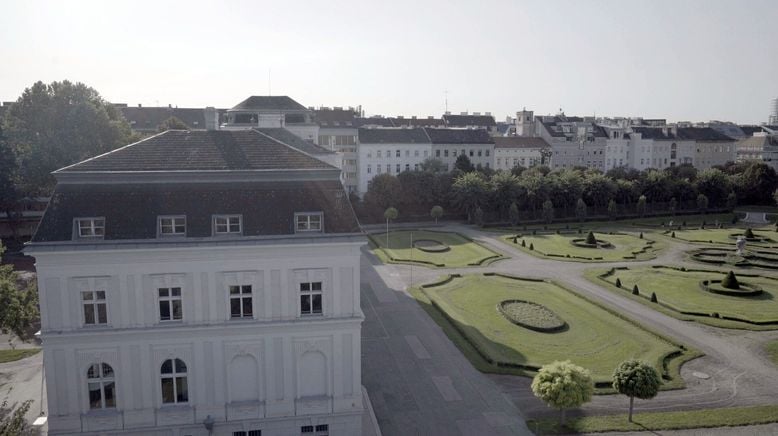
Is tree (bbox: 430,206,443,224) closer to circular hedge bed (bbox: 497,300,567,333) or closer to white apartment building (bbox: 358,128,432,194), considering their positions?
white apartment building (bbox: 358,128,432,194)

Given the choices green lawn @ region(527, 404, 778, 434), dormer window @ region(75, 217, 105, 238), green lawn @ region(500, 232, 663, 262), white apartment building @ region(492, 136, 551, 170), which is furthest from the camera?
white apartment building @ region(492, 136, 551, 170)

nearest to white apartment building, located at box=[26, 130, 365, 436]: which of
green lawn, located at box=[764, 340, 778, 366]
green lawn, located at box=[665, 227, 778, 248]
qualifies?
green lawn, located at box=[764, 340, 778, 366]

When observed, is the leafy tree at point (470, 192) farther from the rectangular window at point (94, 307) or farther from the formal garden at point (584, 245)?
the rectangular window at point (94, 307)

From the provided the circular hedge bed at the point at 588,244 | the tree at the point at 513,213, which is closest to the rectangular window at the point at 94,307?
the circular hedge bed at the point at 588,244

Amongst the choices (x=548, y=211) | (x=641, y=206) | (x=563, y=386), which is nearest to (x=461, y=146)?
(x=548, y=211)

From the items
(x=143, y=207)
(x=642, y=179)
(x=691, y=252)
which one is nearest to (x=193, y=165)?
(x=143, y=207)
